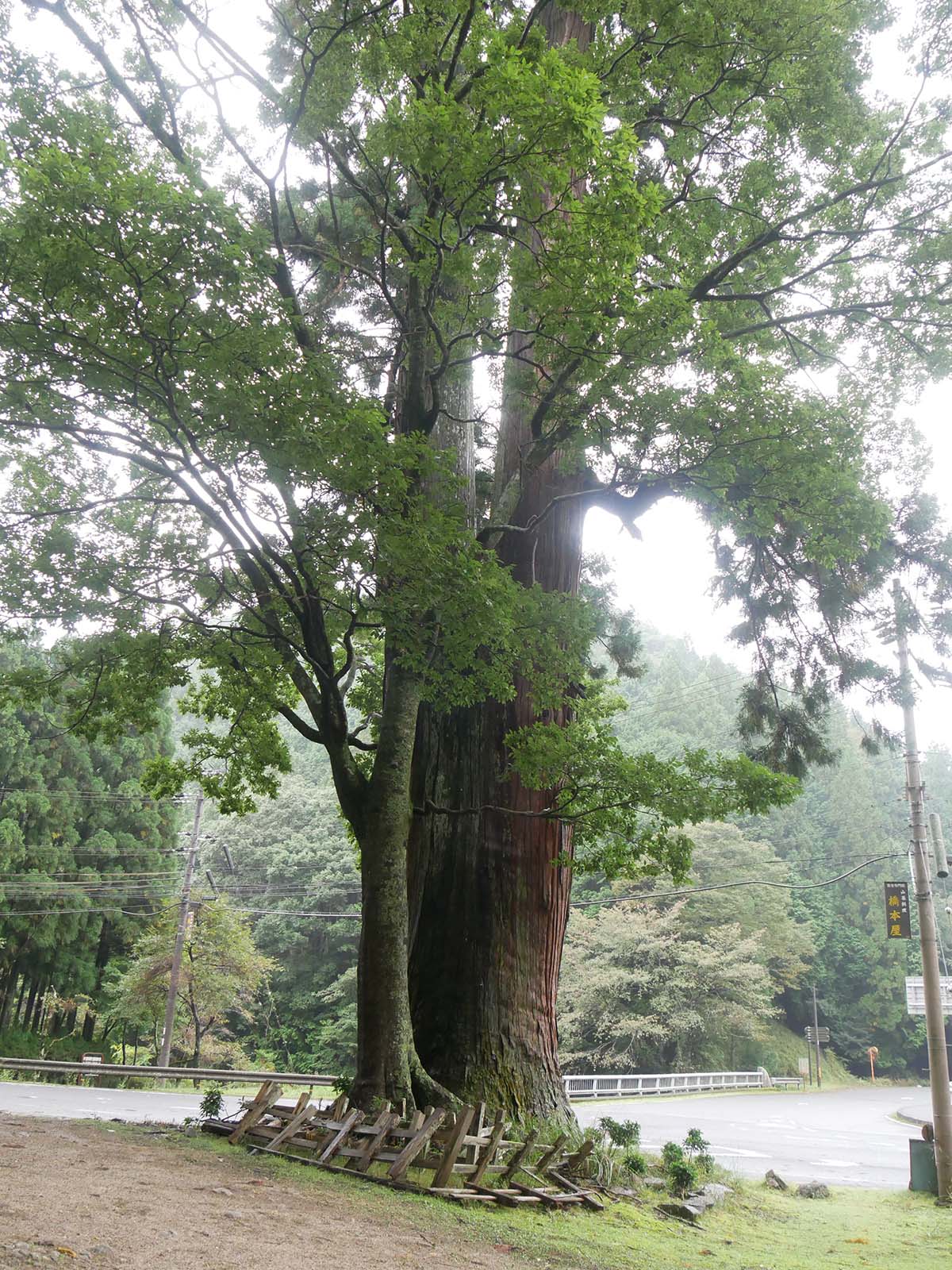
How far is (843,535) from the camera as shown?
791 cm

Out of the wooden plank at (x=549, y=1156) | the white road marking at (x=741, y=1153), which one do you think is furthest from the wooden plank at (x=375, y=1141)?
the white road marking at (x=741, y=1153)

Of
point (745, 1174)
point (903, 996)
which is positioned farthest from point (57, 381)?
point (903, 996)

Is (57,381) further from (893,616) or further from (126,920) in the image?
(126,920)

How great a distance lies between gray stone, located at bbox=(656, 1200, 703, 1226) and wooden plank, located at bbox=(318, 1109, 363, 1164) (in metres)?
2.90

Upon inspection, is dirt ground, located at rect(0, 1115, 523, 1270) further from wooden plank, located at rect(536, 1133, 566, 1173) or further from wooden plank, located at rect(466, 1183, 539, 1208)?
wooden plank, located at rect(536, 1133, 566, 1173)

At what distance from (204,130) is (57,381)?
3379 mm

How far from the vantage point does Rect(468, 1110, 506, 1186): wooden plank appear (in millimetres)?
6020

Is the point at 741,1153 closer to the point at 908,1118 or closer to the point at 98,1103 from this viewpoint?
the point at 98,1103

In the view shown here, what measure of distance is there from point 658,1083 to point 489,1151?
20551 mm

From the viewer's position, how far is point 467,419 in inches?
355

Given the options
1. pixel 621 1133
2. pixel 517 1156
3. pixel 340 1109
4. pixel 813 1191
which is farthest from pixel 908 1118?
pixel 340 1109

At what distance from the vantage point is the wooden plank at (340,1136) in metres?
6.03

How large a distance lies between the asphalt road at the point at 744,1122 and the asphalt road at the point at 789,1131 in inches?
1.0

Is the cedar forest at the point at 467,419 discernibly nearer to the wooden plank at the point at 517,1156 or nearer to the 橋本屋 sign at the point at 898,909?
the wooden plank at the point at 517,1156
